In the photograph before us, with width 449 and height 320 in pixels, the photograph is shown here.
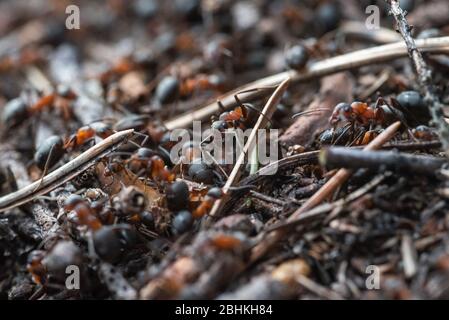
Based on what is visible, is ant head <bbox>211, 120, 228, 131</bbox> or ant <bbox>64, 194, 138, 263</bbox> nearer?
ant <bbox>64, 194, 138, 263</bbox>

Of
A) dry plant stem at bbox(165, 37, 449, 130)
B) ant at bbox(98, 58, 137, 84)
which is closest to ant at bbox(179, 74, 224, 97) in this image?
dry plant stem at bbox(165, 37, 449, 130)

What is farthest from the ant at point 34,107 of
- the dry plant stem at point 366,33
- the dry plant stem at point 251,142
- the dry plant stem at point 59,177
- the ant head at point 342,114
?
the dry plant stem at point 366,33

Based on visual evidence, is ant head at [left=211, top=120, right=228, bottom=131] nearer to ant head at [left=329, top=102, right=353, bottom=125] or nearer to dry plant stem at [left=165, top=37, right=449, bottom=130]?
dry plant stem at [left=165, top=37, right=449, bottom=130]

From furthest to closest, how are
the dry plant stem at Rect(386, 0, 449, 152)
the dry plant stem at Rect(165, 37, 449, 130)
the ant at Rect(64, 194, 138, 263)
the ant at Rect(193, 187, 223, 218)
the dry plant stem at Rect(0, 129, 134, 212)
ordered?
the dry plant stem at Rect(165, 37, 449, 130) < the dry plant stem at Rect(0, 129, 134, 212) < the ant at Rect(193, 187, 223, 218) < the ant at Rect(64, 194, 138, 263) < the dry plant stem at Rect(386, 0, 449, 152)

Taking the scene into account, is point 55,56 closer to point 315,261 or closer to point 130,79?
point 130,79

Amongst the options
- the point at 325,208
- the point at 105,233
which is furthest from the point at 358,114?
the point at 105,233

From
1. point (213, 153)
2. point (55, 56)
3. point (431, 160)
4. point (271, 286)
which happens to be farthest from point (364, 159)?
point (55, 56)
